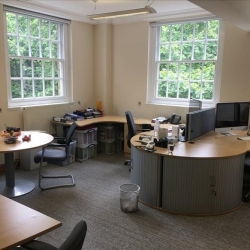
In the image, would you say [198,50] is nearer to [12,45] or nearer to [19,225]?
[12,45]

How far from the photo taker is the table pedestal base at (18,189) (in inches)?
145

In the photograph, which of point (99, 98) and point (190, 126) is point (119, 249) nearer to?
point (190, 126)

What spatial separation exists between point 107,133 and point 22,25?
2556 millimetres

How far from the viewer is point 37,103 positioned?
17.4 ft

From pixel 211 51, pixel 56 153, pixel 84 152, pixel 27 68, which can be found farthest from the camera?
pixel 84 152

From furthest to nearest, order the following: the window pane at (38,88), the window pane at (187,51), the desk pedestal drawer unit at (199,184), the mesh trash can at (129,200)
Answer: the window pane at (187,51) → the window pane at (38,88) → the mesh trash can at (129,200) → the desk pedestal drawer unit at (199,184)

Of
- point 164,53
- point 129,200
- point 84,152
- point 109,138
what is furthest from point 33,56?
point 129,200

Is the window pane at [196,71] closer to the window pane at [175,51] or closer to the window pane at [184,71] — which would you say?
the window pane at [184,71]

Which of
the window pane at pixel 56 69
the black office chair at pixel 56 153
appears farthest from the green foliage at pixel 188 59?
the black office chair at pixel 56 153

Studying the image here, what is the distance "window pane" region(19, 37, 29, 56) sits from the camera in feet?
16.1

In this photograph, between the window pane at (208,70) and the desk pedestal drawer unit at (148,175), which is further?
the window pane at (208,70)

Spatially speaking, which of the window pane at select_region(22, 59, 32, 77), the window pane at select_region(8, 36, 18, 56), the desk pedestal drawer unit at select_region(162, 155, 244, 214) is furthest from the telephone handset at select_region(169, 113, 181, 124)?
the window pane at select_region(8, 36, 18, 56)

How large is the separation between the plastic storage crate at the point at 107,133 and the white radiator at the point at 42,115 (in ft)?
2.72

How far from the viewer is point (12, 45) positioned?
188 inches
